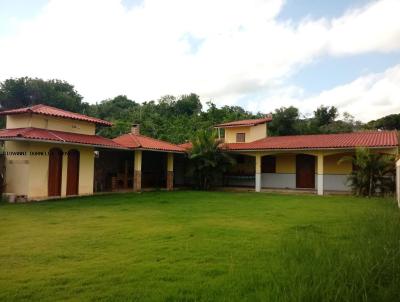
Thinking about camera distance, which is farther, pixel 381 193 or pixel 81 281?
pixel 381 193

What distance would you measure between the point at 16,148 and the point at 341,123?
110 feet

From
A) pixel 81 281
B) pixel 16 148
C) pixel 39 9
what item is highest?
pixel 39 9

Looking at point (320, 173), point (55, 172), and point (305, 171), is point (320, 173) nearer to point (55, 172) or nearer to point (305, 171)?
point (305, 171)

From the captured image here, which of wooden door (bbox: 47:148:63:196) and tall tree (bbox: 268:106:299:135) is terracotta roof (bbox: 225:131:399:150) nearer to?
wooden door (bbox: 47:148:63:196)

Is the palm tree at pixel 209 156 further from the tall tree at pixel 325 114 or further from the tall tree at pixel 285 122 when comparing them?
the tall tree at pixel 325 114

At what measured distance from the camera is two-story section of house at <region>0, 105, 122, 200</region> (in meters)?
15.1

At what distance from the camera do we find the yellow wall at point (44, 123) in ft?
53.2

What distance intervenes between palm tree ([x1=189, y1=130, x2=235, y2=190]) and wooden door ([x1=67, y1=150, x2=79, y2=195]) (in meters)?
6.94

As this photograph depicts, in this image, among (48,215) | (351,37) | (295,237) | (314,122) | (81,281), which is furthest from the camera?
(314,122)

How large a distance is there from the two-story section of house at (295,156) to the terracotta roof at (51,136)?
8059 millimetres

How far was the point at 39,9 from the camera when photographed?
1203 centimetres

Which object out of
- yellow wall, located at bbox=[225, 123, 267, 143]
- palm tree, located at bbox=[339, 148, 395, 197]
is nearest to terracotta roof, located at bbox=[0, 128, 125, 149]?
yellow wall, located at bbox=[225, 123, 267, 143]

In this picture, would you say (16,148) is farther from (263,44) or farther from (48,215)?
(263,44)

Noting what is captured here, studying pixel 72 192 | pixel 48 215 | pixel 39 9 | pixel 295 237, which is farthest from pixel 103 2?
pixel 295 237
